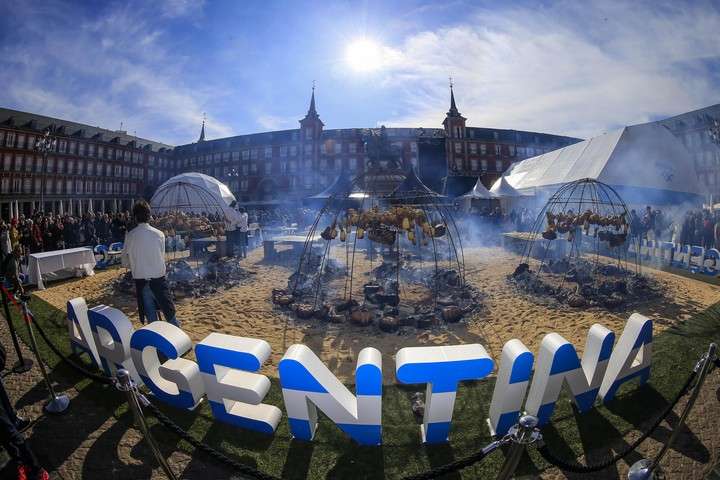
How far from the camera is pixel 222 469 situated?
10.7 ft

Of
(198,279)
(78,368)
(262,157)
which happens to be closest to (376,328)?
(78,368)

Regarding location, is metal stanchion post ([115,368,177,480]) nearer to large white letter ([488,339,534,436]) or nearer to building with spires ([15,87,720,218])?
large white letter ([488,339,534,436])

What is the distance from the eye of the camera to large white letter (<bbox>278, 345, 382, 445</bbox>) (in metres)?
3.29

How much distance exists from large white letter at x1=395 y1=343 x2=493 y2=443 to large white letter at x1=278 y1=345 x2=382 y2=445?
1.10 feet

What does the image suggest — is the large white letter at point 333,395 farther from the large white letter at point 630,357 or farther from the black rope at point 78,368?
the large white letter at point 630,357

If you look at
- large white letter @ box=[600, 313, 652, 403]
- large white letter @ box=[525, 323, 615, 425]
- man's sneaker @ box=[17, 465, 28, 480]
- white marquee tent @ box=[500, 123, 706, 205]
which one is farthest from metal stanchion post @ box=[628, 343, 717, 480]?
white marquee tent @ box=[500, 123, 706, 205]

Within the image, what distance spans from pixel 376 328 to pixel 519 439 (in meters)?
5.23

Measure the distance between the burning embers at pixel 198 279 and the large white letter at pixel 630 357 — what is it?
31.0 ft

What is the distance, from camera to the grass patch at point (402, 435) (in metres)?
3.31

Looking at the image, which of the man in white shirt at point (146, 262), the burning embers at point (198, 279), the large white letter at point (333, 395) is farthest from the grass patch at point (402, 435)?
the burning embers at point (198, 279)

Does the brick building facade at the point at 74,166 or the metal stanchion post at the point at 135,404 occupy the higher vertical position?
the brick building facade at the point at 74,166

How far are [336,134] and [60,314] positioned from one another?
176ft

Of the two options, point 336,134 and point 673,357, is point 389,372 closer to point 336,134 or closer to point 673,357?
point 673,357

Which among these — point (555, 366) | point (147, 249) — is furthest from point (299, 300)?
point (555, 366)
